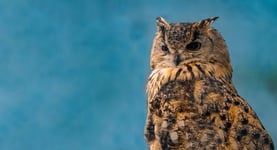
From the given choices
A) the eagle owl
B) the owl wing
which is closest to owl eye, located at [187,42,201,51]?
the eagle owl

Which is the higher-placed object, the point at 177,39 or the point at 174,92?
Result: the point at 177,39

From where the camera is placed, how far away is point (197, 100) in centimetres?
362

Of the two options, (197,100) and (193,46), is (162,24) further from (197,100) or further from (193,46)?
(197,100)

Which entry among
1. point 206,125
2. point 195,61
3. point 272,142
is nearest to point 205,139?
point 206,125

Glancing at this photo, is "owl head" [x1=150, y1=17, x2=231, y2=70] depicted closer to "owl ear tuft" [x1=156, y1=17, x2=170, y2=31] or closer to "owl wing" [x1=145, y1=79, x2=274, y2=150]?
"owl ear tuft" [x1=156, y1=17, x2=170, y2=31]

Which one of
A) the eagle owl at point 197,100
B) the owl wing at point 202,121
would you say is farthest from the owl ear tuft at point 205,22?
the owl wing at point 202,121


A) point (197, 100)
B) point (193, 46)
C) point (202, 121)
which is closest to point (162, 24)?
point (193, 46)

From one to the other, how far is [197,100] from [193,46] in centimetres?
43

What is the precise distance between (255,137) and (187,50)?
0.61m

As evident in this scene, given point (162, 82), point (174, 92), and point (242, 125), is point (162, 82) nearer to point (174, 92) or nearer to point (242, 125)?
point (174, 92)

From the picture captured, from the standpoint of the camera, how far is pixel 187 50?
3996 millimetres

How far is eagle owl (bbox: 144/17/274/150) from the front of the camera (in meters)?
3.53

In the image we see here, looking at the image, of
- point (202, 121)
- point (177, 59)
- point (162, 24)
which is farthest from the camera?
point (162, 24)

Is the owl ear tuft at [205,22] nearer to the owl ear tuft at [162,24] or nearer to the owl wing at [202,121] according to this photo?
the owl ear tuft at [162,24]
